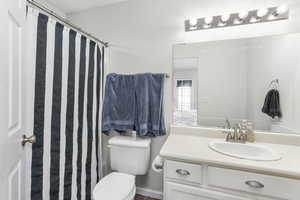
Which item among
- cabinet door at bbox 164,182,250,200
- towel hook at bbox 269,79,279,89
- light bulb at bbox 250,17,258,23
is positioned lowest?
cabinet door at bbox 164,182,250,200

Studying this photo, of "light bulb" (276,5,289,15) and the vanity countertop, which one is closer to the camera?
the vanity countertop

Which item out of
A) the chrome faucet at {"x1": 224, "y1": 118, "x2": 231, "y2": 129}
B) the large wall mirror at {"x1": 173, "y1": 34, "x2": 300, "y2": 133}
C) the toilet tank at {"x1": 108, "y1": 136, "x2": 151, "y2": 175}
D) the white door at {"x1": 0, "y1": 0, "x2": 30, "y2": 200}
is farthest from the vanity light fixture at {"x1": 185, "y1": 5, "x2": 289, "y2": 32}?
the white door at {"x1": 0, "y1": 0, "x2": 30, "y2": 200}

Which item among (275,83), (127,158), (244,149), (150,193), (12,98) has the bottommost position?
(150,193)

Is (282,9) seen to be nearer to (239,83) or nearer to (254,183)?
(239,83)

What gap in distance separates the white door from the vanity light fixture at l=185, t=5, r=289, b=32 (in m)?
1.41

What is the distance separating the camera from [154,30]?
182 centimetres

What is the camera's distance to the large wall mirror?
1444mm

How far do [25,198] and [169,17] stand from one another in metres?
1.97

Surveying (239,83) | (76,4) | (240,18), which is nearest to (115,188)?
(239,83)

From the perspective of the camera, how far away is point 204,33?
Result: 1.66 metres

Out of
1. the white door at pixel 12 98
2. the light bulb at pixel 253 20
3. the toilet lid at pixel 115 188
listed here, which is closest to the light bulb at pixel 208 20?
the light bulb at pixel 253 20

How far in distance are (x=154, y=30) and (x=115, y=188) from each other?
5.32 ft

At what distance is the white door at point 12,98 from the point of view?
2.33 ft

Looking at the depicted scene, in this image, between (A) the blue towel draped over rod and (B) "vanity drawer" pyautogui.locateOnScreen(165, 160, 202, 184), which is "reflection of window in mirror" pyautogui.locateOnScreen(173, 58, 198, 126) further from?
(B) "vanity drawer" pyautogui.locateOnScreen(165, 160, 202, 184)
